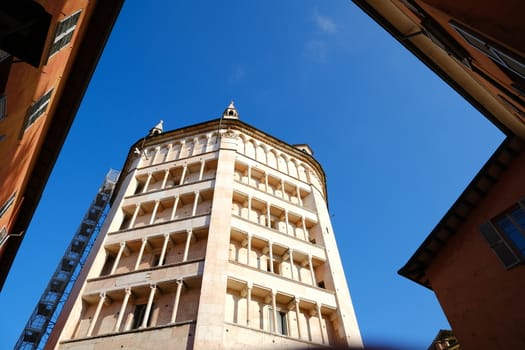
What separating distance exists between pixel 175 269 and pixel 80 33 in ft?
38.6

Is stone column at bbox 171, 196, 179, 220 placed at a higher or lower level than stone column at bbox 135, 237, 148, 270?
higher

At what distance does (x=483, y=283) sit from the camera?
11852mm

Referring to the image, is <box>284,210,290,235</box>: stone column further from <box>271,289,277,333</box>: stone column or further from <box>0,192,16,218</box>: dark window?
<box>0,192,16,218</box>: dark window

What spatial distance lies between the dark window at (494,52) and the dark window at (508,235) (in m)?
6.54

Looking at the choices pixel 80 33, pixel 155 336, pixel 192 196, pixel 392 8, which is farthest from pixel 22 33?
pixel 192 196

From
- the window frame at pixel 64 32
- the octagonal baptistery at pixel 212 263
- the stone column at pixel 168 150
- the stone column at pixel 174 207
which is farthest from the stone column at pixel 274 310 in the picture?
the stone column at pixel 168 150

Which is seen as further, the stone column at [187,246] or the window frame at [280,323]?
the stone column at [187,246]

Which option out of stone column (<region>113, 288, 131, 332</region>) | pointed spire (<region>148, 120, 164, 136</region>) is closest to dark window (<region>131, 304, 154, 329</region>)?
stone column (<region>113, 288, 131, 332</region>)

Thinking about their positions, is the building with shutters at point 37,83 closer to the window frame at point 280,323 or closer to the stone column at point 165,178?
the stone column at point 165,178

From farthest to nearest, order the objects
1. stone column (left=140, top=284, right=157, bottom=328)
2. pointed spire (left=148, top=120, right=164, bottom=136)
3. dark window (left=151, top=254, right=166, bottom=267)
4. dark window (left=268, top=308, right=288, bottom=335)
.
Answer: pointed spire (left=148, top=120, right=164, bottom=136) < dark window (left=151, top=254, right=166, bottom=267) < dark window (left=268, top=308, right=288, bottom=335) < stone column (left=140, top=284, right=157, bottom=328)

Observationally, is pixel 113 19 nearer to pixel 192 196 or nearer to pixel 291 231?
pixel 192 196

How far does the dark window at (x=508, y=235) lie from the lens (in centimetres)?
1104

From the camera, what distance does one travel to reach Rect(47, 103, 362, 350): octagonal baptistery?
13625 millimetres

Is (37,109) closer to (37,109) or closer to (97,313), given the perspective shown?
(37,109)
